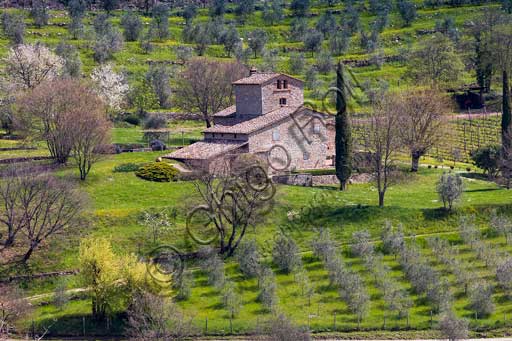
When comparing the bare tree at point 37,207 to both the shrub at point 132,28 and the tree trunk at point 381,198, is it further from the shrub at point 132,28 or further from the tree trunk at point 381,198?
the shrub at point 132,28

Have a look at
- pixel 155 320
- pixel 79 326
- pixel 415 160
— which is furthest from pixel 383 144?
pixel 79 326

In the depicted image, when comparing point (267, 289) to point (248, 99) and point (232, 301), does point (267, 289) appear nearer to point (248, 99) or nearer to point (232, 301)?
point (232, 301)

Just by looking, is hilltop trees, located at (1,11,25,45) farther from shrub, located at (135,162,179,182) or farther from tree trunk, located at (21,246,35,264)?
tree trunk, located at (21,246,35,264)

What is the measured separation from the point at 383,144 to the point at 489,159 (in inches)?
399

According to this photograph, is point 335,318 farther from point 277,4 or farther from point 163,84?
point 277,4

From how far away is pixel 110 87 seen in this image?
102m

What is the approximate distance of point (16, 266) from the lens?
62.1m

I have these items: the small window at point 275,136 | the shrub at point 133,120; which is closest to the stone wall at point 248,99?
the small window at point 275,136

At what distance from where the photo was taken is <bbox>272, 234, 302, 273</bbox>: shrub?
203 feet

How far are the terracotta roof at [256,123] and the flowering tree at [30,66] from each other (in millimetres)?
26668

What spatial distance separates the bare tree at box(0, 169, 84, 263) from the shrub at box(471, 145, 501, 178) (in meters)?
31.9

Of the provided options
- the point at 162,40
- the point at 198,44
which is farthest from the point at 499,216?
the point at 162,40

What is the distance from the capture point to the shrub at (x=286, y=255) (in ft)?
203

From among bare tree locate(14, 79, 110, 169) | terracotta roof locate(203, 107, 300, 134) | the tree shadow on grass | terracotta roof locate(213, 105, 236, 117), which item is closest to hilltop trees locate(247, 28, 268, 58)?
terracotta roof locate(213, 105, 236, 117)
